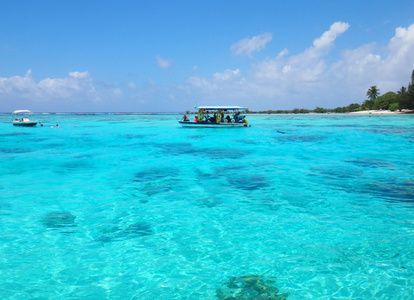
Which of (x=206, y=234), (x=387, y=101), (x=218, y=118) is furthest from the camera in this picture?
(x=387, y=101)

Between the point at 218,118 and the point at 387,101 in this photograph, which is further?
the point at 387,101


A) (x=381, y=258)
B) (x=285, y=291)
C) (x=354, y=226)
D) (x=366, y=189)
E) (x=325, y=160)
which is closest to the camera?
(x=285, y=291)

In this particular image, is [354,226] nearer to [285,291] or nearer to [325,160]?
[285,291]

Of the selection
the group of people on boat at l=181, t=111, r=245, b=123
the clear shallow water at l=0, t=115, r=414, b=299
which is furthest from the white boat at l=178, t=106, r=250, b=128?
the clear shallow water at l=0, t=115, r=414, b=299

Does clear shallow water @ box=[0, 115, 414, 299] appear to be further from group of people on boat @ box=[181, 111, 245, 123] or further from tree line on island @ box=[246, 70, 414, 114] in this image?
tree line on island @ box=[246, 70, 414, 114]

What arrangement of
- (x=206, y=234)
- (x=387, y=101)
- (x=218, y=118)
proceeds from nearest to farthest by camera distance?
(x=206, y=234) < (x=218, y=118) < (x=387, y=101)

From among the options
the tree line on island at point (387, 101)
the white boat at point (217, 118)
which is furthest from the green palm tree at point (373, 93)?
the white boat at point (217, 118)

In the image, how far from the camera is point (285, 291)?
4480mm

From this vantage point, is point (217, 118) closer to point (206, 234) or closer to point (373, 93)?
point (206, 234)

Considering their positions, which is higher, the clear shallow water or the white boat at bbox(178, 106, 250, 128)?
the white boat at bbox(178, 106, 250, 128)

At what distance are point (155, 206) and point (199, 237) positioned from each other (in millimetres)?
2417

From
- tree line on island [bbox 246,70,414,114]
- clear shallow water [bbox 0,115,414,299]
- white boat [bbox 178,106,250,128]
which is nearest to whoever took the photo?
clear shallow water [bbox 0,115,414,299]

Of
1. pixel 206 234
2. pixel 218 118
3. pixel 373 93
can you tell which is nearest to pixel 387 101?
pixel 373 93

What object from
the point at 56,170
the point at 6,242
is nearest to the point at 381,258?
the point at 6,242
